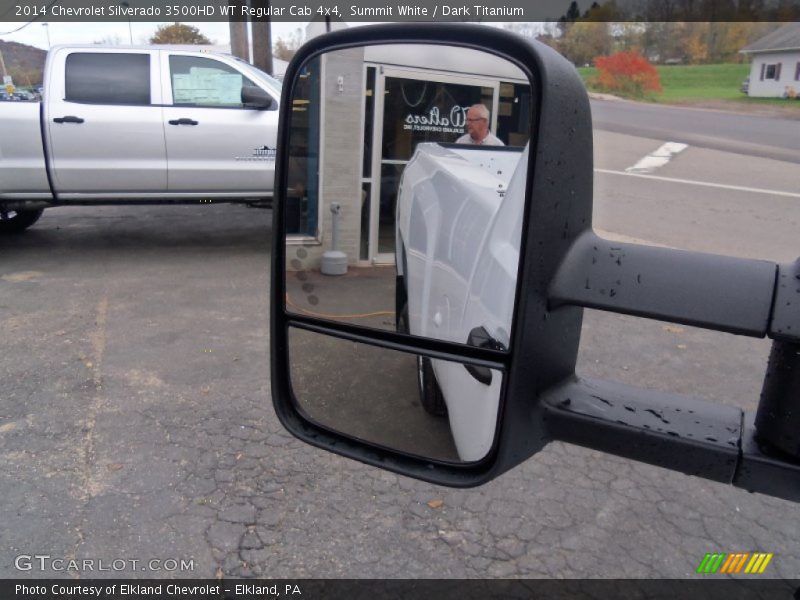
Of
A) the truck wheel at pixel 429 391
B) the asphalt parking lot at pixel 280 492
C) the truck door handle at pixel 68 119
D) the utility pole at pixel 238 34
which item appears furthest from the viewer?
the utility pole at pixel 238 34

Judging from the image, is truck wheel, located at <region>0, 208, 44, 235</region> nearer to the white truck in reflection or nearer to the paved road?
the white truck in reflection

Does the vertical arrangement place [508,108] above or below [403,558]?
above

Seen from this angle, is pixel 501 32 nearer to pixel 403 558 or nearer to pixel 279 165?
pixel 279 165

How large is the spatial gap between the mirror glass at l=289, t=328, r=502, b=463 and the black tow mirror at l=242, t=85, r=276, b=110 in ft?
22.8

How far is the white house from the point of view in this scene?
0.89 metres

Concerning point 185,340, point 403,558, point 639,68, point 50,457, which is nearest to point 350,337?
point 639,68

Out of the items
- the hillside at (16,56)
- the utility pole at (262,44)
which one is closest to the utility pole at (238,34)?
the utility pole at (262,44)

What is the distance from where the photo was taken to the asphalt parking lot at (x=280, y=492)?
2885mm

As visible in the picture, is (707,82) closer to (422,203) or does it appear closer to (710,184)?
(710,184)

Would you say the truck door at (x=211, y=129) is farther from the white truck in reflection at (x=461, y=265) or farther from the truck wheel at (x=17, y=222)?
the white truck in reflection at (x=461, y=265)

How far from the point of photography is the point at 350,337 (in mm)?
Result: 1261

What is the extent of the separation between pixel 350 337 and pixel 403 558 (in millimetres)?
1956

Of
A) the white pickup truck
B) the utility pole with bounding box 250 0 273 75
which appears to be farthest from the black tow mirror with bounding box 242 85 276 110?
the utility pole with bounding box 250 0 273 75

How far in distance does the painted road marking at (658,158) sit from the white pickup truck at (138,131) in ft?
23.7
